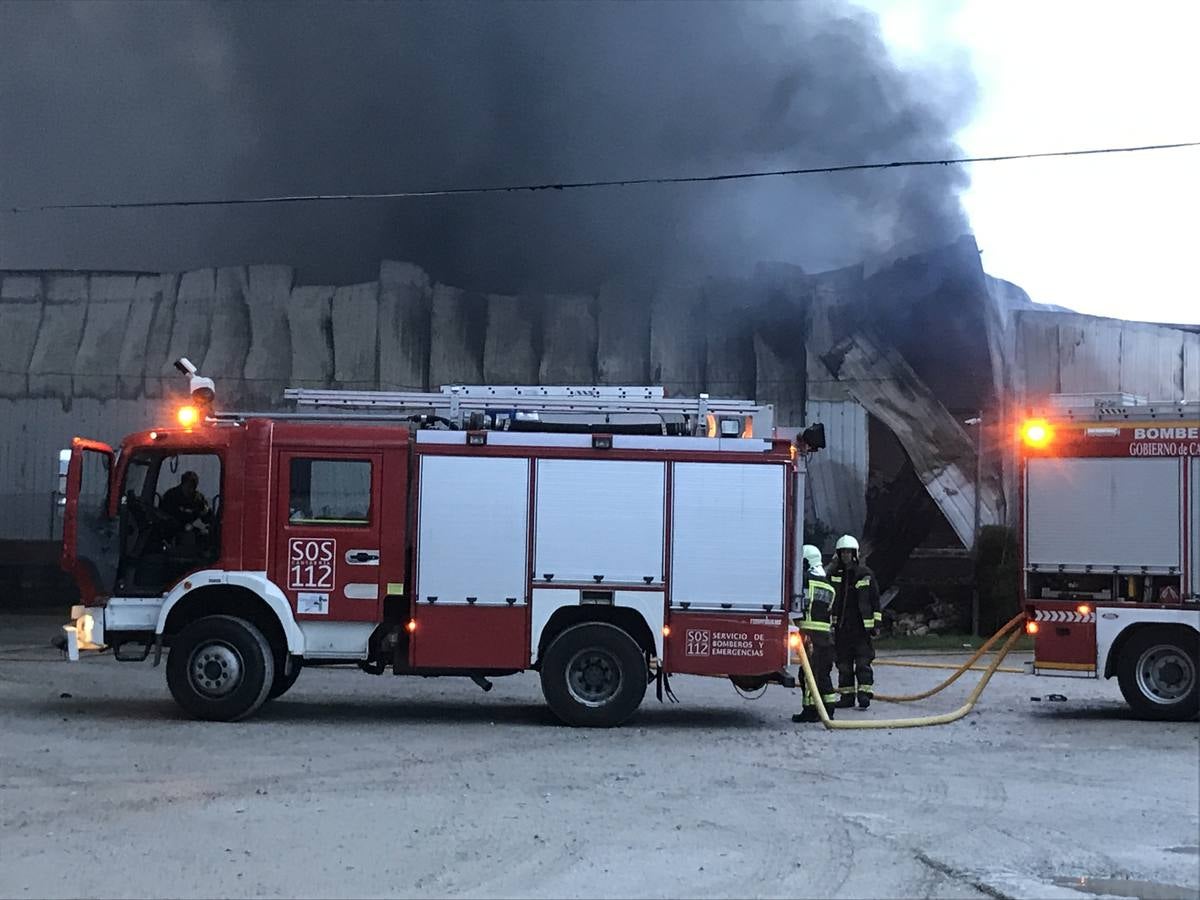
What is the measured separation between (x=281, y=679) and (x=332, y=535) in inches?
57.7

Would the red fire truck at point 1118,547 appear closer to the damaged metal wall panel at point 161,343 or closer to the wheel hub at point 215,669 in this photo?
the wheel hub at point 215,669

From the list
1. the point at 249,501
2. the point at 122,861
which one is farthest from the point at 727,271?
the point at 122,861

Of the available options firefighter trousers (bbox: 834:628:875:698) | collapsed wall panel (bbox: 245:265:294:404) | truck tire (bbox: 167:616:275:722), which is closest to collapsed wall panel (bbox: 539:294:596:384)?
collapsed wall panel (bbox: 245:265:294:404)

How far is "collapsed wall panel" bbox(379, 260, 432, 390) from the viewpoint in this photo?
67.9ft

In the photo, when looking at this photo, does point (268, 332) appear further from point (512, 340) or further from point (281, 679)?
point (281, 679)

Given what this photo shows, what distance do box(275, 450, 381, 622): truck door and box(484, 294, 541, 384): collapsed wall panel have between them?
10.8m

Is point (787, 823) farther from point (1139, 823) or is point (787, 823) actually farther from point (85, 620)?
point (85, 620)

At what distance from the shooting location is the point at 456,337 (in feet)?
68.3

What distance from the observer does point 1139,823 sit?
6.50m

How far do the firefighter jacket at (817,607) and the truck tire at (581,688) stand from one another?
5.23 ft

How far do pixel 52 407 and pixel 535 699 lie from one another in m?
12.7

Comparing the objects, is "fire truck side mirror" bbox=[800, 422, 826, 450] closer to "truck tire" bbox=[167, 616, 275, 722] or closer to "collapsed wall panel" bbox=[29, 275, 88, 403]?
"truck tire" bbox=[167, 616, 275, 722]

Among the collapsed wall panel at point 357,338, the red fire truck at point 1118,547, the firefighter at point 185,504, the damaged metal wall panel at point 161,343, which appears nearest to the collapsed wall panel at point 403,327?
the collapsed wall panel at point 357,338

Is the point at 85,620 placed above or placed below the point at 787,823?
above
